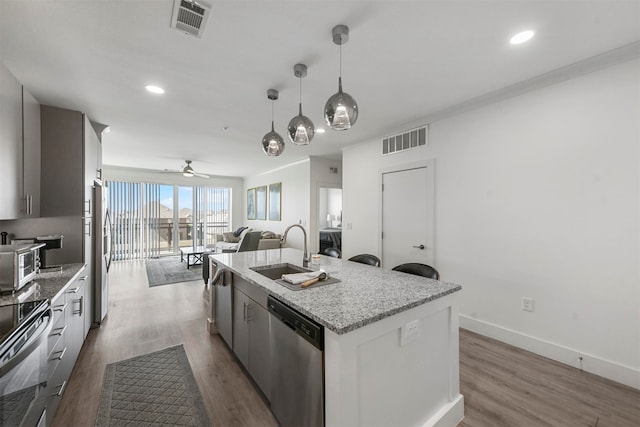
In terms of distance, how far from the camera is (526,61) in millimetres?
2178

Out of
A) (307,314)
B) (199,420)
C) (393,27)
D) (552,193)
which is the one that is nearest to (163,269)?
(199,420)

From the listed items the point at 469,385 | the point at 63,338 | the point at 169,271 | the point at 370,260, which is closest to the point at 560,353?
the point at 469,385

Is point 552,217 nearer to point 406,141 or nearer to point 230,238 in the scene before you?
point 406,141

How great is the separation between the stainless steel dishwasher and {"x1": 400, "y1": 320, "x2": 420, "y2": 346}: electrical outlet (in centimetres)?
46

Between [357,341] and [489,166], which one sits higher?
[489,166]

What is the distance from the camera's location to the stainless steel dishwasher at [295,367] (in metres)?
1.30

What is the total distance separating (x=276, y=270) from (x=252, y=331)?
556 millimetres

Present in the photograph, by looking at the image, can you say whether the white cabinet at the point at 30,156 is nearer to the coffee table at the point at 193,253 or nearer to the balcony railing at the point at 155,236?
the coffee table at the point at 193,253

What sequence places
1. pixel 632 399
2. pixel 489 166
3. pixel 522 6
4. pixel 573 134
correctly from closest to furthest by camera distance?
pixel 522 6 < pixel 632 399 < pixel 573 134 < pixel 489 166

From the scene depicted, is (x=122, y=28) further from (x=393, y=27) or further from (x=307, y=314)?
(x=307, y=314)

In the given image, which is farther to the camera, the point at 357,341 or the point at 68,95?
the point at 68,95

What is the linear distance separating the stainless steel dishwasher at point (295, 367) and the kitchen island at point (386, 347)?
49 mm

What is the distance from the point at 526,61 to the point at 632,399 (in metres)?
2.66

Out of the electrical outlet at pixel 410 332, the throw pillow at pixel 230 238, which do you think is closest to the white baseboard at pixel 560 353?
the electrical outlet at pixel 410 332
